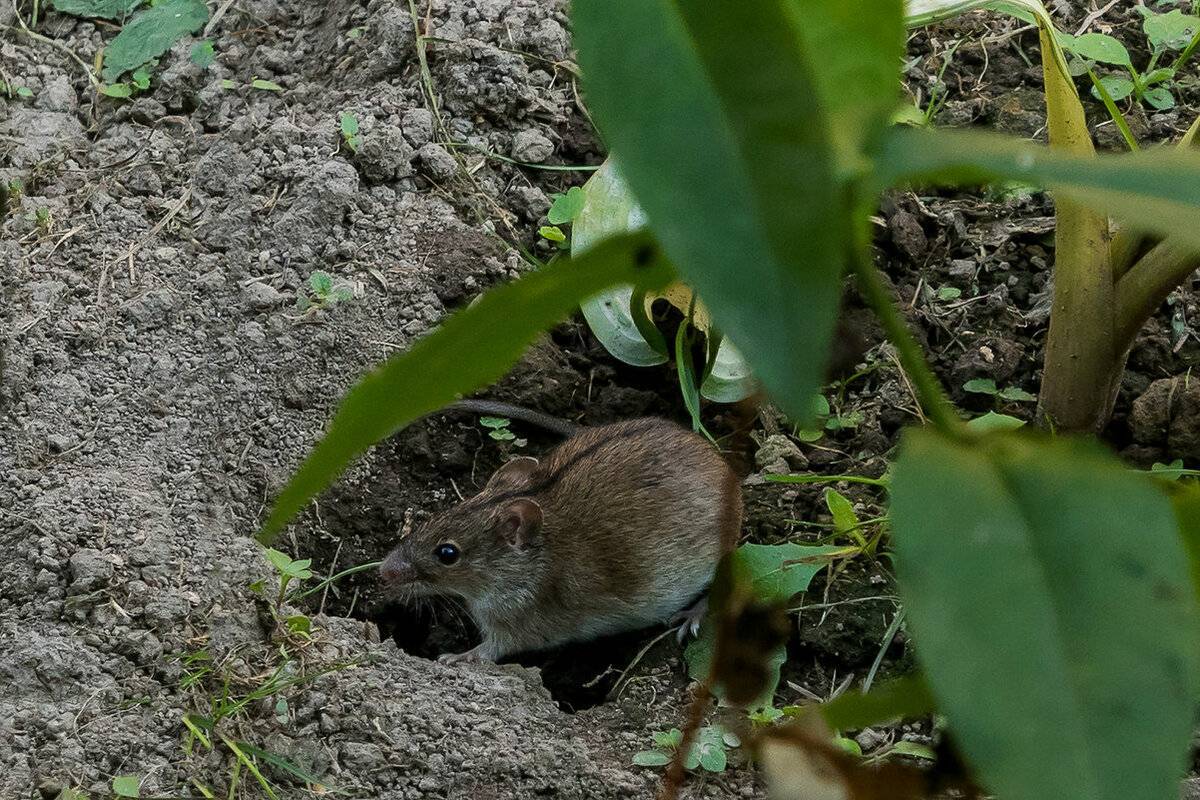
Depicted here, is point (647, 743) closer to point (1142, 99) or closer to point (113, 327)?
point (113, 327)

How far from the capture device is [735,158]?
2.31ft

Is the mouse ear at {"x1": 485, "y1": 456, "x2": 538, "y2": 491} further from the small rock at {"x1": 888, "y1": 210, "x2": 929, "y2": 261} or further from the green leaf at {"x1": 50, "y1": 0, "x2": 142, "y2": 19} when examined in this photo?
the green leaf at {"x1": 50, "y1": 0, "x2": 142, "y2": 19}

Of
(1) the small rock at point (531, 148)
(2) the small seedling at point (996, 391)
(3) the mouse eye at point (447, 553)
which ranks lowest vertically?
(3) the mouse eye at point (447, 553)

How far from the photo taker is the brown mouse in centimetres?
368

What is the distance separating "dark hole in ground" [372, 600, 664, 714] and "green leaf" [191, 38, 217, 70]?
1.78m

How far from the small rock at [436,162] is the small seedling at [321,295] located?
505 mm

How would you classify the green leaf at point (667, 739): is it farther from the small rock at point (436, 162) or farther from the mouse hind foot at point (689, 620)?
the small rock at point (436, 162)

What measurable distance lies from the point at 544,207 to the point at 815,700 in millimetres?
1719

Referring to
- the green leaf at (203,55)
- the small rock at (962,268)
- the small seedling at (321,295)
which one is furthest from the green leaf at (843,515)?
the green leaf at (203,55)

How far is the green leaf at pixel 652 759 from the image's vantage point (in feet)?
8.84

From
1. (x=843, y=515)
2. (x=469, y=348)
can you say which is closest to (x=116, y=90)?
(x=843, y=515)

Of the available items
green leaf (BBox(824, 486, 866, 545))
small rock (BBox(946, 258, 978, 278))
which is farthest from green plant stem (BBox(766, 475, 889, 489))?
small rock (BBox(946, 258, 978, 278))

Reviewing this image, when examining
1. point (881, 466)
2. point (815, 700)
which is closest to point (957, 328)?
point (881, 466)

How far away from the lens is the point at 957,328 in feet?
11.8
